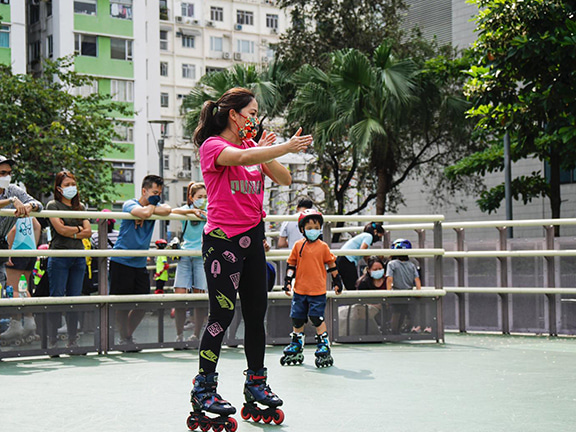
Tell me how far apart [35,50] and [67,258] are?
4482 centimetres

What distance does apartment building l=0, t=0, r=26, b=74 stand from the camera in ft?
146

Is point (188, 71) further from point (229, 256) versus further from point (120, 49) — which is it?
point (229, 256)

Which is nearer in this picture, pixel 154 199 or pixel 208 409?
pixel 208 409

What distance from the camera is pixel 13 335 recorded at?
25.5 ft

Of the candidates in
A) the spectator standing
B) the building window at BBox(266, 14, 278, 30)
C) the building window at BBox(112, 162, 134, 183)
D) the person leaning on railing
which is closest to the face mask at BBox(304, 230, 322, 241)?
the person leaning on railing

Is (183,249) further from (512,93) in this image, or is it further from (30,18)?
(30,18)

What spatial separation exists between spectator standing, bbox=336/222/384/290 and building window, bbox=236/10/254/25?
205ft

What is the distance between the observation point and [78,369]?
717 centimetres

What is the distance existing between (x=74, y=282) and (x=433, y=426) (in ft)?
15.2

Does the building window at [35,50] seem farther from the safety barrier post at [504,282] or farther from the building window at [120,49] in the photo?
the safety barrier post at [504,282]

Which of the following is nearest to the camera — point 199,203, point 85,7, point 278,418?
point 278,418

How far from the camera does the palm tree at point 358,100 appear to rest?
22375mm

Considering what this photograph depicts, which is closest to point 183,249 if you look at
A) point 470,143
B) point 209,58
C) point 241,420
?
point 241,420

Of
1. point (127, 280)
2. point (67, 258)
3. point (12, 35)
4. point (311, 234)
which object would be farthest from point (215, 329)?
point (12, 35)
